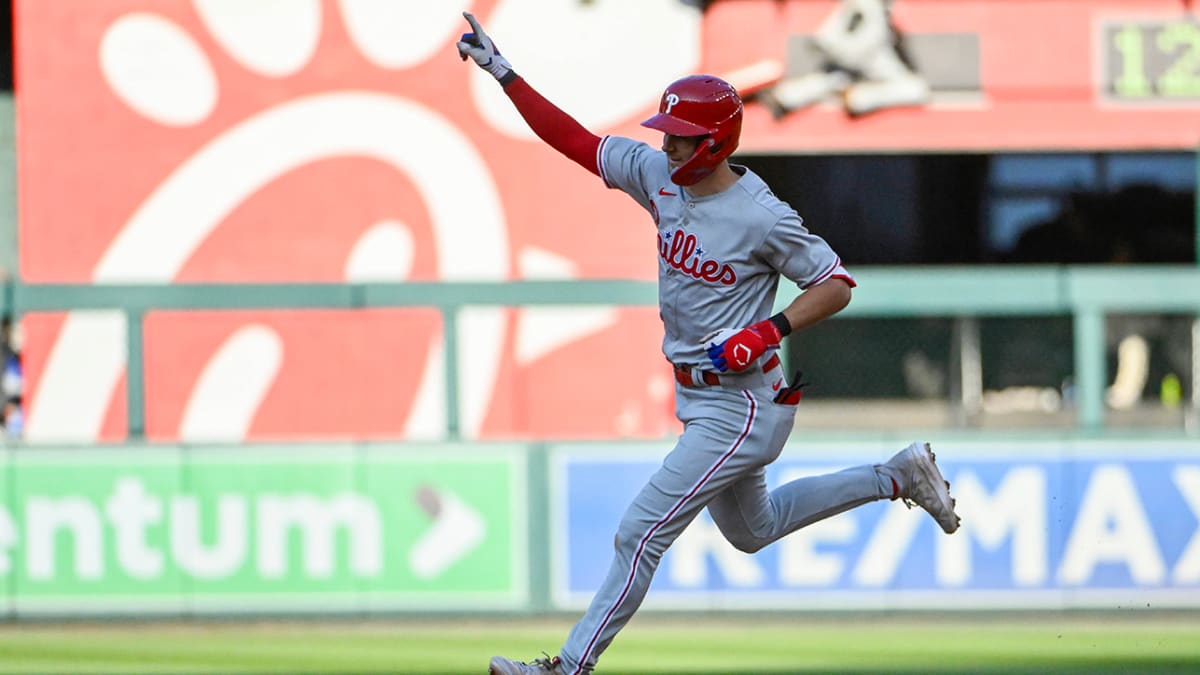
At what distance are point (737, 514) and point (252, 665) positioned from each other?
3.20 meters

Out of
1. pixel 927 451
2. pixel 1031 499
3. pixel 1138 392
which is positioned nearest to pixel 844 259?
pixel 1138 392

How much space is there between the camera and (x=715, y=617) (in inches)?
418

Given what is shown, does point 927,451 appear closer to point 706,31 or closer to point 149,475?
point 149,475

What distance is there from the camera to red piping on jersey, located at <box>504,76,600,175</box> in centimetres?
633

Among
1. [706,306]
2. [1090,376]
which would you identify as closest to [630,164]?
[706,306]

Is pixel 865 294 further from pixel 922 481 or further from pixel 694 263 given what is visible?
pixel 694 263

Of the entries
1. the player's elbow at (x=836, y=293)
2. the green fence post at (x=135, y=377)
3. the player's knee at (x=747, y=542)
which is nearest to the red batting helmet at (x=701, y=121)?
the player's elbow at (x=836, y=293)

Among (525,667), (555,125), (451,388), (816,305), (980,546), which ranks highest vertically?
(555,125)

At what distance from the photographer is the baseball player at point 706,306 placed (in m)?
5.93

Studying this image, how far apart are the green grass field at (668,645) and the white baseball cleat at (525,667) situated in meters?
2.21

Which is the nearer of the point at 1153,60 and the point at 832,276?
the point at 832,276

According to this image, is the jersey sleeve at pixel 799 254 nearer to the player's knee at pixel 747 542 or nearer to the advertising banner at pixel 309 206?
the player's knee at pixel 747 542

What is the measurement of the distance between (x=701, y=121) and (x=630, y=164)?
0.44 metres

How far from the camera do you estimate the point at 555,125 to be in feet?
20.8
